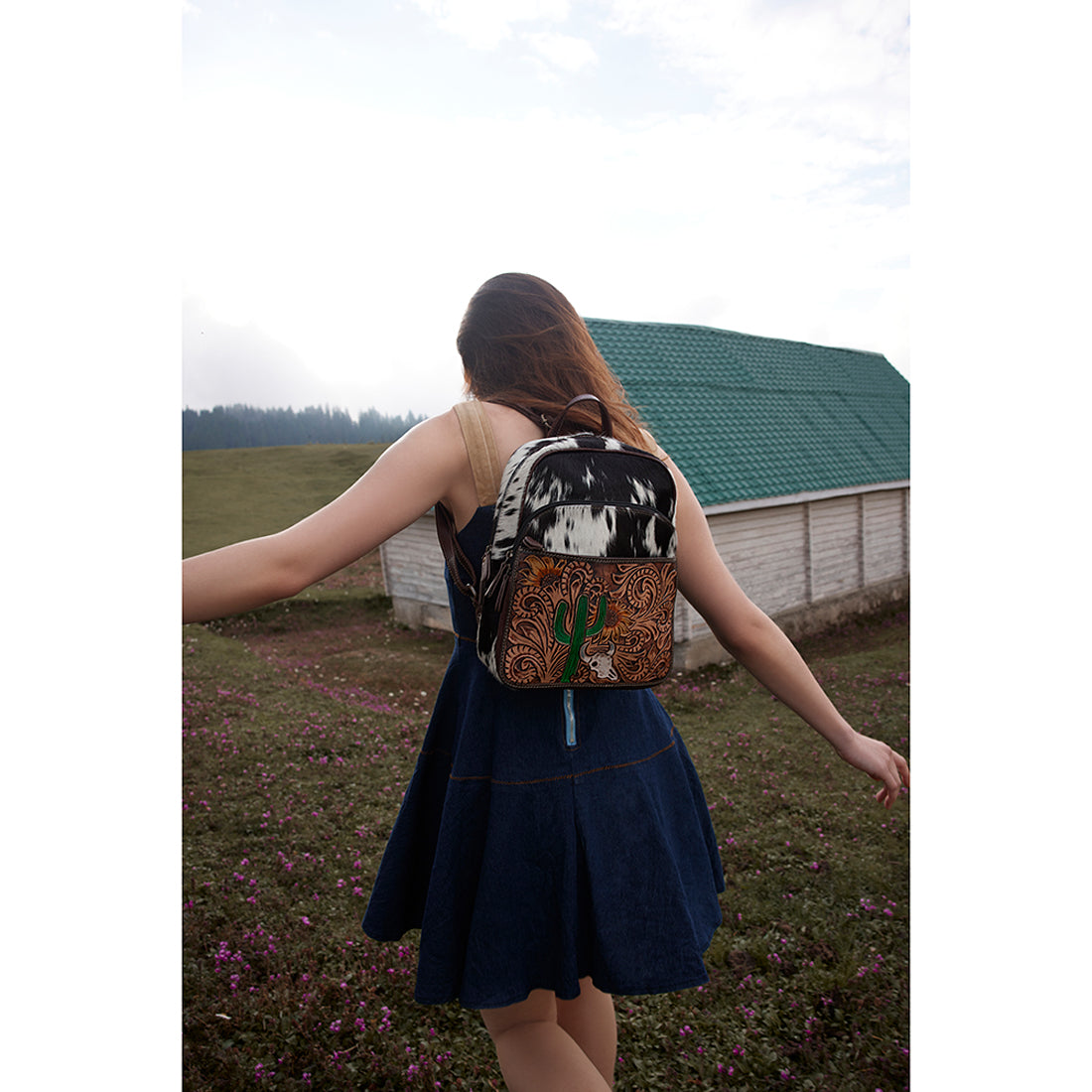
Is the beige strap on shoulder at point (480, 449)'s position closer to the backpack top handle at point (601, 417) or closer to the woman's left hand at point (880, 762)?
the backpack top handle at point (601, 417)

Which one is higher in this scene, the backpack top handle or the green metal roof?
the green metal roof

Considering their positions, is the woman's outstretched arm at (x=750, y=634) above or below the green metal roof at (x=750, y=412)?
below

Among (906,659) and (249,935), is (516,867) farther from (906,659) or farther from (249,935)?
(906,659)

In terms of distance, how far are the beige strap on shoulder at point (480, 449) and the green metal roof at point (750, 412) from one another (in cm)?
759

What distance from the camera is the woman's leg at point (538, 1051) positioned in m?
1.62

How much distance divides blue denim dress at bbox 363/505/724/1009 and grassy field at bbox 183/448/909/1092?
1635 mm

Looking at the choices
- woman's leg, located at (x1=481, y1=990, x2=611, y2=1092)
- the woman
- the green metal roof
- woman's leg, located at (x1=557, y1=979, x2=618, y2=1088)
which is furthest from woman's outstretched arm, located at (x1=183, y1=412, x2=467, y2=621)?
the green metal roof

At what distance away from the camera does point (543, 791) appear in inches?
62.2

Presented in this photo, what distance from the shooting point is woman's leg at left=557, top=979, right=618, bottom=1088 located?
1872mm

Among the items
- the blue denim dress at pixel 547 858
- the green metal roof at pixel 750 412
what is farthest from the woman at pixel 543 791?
the green metal roof at pixel 750 412

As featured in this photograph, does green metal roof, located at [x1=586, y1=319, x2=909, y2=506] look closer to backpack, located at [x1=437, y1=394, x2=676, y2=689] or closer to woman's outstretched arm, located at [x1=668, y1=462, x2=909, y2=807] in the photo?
woman's outstretched arm, located at [x1=668, y1=462, x2=909, y2=807]

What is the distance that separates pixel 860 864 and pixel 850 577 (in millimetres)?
8991

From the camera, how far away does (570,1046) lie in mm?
1665

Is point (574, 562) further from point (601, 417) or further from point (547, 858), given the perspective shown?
point (547, 858)
